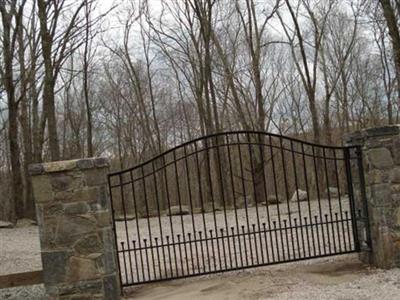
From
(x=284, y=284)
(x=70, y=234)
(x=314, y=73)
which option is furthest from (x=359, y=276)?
(x=314, y=73)

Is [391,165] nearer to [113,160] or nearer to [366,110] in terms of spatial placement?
[366,110]

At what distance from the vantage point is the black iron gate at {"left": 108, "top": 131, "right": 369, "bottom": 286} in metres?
7.02

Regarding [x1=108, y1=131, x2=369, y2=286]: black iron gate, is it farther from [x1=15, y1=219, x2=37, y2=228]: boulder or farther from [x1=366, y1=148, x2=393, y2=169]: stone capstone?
[x1=15, y1=219, x2=37, y2=228]: boulder

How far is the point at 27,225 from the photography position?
56.9 ft

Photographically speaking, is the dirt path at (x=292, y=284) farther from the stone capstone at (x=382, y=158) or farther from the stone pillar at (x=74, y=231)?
the stone capstone at (x=382, y=158)

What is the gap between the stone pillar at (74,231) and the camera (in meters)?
5.82

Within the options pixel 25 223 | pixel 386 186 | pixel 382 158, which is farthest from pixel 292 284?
pixel 25 223

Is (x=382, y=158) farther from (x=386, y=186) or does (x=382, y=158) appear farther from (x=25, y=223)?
(x=25, y=223)

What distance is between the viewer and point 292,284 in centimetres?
637

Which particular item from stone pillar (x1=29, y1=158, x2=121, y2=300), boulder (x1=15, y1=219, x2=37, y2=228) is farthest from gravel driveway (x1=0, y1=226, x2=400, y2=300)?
boulder (x1=15, y1=219, x2=37, y2=228)

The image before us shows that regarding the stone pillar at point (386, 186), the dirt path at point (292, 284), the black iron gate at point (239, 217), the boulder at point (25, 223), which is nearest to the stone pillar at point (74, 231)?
the black iron gate at point (239, 217)

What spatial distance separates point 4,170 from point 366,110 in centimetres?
2185

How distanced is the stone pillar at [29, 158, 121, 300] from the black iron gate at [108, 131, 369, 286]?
502 millimetres

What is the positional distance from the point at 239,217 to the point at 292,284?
8795 millimetres
